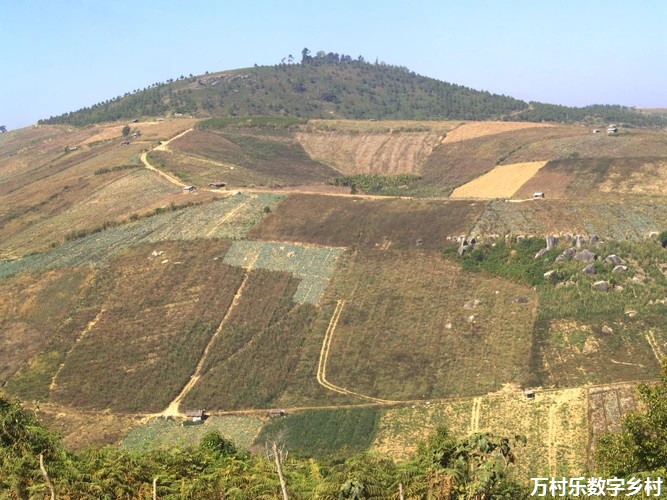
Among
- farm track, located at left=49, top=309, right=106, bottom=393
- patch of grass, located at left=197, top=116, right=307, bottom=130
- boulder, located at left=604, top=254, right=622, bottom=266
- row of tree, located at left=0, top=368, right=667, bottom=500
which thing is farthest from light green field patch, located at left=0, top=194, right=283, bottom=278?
patch of grass, located at left=197, top=116, right=307, bottom=130

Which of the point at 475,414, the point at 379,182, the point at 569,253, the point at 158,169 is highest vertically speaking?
the point at 158,169

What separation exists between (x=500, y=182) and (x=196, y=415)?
55.7 metres

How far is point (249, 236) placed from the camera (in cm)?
7350

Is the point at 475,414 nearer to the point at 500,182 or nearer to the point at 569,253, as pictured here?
the point at 569,253

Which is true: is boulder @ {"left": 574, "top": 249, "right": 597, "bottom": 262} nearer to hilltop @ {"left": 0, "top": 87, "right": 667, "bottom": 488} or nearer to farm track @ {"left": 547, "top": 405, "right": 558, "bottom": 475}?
hilltop @ {"left": 0, "top": 87, "right": 667, "bottom": 488}

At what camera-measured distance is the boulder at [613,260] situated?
59.3 m

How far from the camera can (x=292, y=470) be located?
84.8 ft

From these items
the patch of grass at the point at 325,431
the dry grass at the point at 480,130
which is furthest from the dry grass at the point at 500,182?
the patch of grass at the point at 325,431

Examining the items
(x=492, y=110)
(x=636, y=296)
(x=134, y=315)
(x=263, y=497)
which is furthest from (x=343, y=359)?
(x=492, y=110)

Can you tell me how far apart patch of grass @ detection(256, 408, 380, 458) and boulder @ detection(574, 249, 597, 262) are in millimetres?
24599

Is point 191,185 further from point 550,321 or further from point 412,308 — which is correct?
point 550,321

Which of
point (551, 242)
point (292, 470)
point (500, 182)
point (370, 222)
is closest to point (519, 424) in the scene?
point (292, 470)

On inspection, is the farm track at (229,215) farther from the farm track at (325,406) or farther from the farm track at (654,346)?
the farm track at (654,346)

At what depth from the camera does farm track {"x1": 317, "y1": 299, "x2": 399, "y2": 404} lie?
49719 mm
